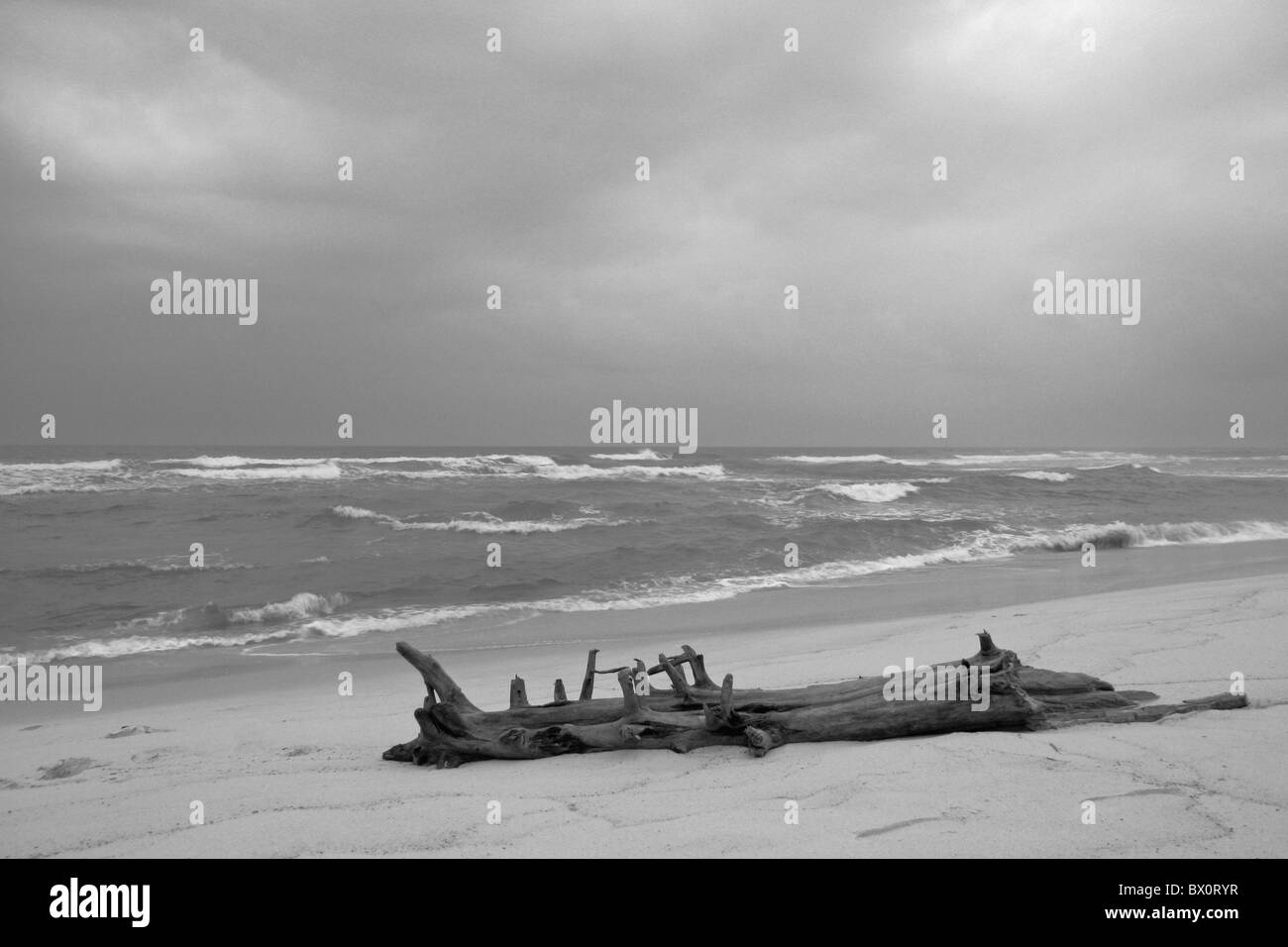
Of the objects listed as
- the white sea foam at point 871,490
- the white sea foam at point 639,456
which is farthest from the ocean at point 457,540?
the white sea foam at point 639,456

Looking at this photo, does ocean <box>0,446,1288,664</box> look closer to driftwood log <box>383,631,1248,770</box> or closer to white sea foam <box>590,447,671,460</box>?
driftwood log <box>383,631,1248,770</box>

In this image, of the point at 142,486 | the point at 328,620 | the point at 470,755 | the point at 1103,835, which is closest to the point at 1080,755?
the point at 1103,835

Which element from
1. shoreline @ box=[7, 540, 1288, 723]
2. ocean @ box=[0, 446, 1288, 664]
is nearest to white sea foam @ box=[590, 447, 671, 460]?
ocean @ box=[0, 446, 1288, 664]

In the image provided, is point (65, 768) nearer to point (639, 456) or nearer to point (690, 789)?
point (690, 789)

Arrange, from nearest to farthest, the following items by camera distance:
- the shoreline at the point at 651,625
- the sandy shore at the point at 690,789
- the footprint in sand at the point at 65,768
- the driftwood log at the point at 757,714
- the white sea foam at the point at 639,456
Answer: the sandy shore at the point at 690,789 < the driftwood log at the point at 757,714 < the footprint in sand at the point at 65,768 < the shoreline at the point at 651,625 < the white sea foam at the point at 639,456

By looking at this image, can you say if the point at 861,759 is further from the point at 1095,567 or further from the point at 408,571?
the point at 1095,567

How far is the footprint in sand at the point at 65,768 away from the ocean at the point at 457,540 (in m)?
4.93

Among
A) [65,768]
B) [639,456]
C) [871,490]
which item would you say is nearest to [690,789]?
[65,768]

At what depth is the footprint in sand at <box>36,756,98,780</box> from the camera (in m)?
5.51

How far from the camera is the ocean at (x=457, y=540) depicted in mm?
12344

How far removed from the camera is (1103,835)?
3504mm

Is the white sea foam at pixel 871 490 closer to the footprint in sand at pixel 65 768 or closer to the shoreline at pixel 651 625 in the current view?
the shoreline at pixel 651 625
